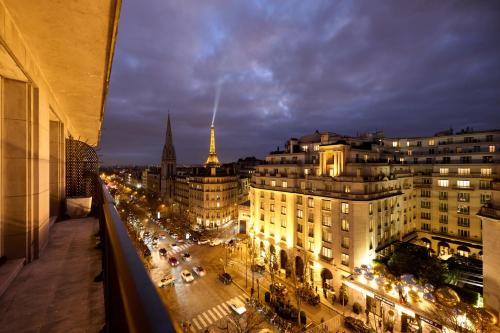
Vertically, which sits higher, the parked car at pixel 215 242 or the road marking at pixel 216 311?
the road marking at pixel 216 311

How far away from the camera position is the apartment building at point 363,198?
29.7 meters

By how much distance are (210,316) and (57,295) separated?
934 inches

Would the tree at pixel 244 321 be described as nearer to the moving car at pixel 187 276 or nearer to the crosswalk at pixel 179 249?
the moving car at pixel 187 276

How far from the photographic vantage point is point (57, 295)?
4789mm

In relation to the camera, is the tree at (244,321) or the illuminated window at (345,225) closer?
the tree at (244,321)

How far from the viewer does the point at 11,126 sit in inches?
241

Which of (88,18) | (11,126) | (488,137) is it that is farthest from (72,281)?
(488,137)

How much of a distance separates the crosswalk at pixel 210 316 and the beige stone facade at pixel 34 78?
20.6 metres

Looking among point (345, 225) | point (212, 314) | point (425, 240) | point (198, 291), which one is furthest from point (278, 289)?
point (425, 240)

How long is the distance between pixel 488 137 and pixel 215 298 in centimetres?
5178

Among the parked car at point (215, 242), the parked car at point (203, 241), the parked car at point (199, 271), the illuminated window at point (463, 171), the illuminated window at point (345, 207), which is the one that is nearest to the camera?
the illuminated window at point (345, 207)

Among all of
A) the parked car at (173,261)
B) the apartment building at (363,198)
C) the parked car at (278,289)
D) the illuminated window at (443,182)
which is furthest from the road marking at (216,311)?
the illuminated window at (443,182)

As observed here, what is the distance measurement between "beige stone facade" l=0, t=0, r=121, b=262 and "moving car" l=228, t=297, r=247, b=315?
22020 mm

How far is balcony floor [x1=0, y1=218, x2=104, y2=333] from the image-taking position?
3973 millimetres
